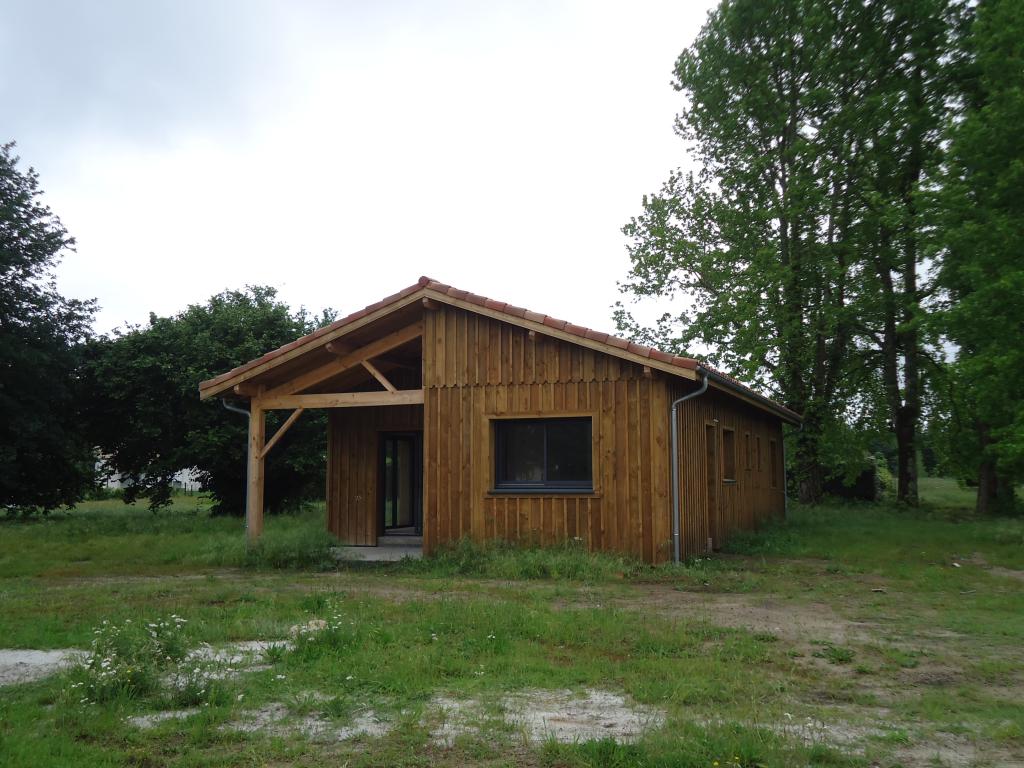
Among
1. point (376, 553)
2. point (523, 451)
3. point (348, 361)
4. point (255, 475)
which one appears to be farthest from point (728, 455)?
point (255, 475)

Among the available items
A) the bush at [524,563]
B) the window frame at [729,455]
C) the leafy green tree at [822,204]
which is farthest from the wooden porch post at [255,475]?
the leafy green tree at [822,204]

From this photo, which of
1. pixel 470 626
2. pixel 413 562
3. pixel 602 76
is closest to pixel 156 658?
pixel 470 626

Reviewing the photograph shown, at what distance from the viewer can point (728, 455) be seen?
16172 millimetres

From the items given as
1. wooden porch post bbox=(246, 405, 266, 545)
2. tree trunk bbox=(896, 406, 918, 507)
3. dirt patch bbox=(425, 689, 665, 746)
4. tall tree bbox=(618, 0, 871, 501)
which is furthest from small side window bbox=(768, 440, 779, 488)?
dirt patch bbox=(425, 689, 665, 746)

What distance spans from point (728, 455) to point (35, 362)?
60.4 ft

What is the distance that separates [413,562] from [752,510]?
854 centimetres

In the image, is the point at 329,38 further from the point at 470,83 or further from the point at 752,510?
the point at 752,510

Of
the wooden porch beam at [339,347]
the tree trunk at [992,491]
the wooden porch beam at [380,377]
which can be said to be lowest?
the tree trunk at [992,491]

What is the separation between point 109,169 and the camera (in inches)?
552

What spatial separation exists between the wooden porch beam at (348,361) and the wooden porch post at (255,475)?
45cm

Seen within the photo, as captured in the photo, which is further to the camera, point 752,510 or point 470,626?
point 752,510

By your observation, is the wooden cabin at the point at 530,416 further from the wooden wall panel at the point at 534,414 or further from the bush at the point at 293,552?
the bush at the point at 293,552

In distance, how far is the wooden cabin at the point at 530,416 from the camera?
38.8ft

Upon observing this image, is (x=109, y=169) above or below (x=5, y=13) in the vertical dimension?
below
